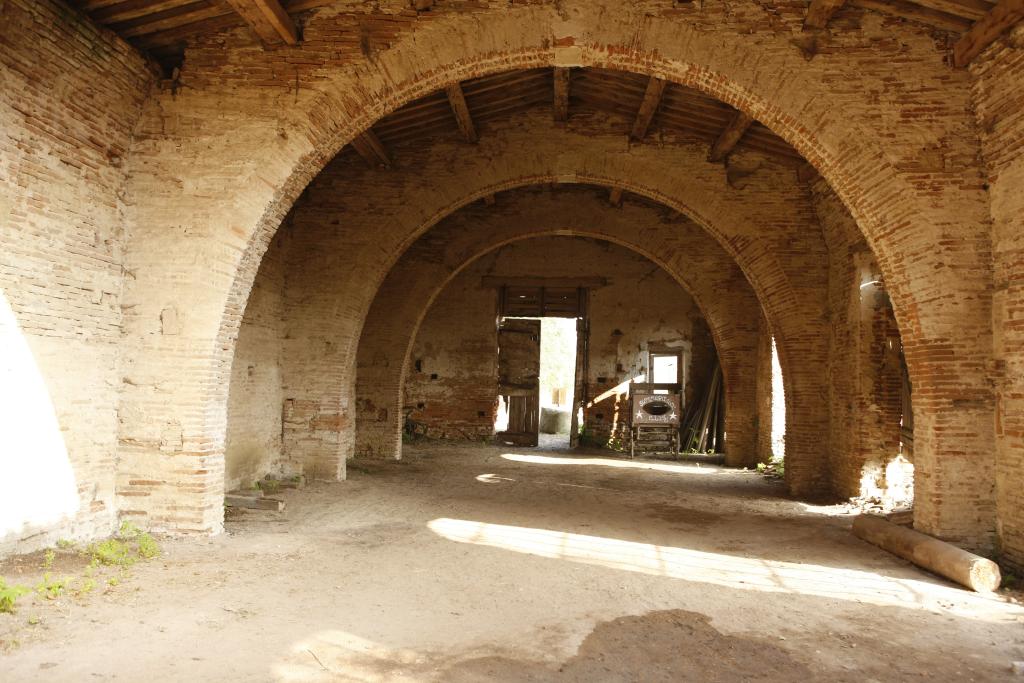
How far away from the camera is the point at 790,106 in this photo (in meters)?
6.05

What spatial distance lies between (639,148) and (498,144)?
1.99 meters

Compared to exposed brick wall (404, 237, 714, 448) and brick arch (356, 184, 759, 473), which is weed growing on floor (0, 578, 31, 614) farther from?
exposed brick wall (404, 237, 714, 448)

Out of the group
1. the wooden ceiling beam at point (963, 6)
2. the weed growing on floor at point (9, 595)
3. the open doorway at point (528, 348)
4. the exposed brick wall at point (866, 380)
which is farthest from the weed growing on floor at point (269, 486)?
the wooden ceiling beam at point (963, 6)

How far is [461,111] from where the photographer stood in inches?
335

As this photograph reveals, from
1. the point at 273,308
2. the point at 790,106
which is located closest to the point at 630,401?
the point at 273,308

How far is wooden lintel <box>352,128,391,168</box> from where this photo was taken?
8543mm

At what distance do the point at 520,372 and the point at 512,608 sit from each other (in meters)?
12.3

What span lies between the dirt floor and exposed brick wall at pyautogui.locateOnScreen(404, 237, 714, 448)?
8046 millimetres

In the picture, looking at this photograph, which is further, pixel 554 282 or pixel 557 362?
pixel 557 362

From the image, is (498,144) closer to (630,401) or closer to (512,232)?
(512,232)

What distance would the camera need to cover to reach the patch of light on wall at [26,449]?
480 centimetres

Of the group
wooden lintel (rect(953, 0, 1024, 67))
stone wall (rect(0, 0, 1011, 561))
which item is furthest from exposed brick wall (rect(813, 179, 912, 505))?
wooden lintel (rect(953, 0, 1024, 67))

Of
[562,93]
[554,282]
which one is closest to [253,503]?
[562,93]

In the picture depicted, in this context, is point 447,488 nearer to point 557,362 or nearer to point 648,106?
point 648,106
